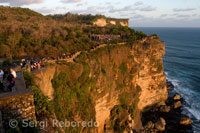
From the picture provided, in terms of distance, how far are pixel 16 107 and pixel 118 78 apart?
2387 cm

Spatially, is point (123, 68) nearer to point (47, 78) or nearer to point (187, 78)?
point (47, 78)

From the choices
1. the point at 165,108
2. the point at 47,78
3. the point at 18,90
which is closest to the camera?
the point at 18,90

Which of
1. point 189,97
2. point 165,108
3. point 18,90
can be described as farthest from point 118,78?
point 18,90

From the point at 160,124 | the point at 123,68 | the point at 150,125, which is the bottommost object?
the point at 150,125

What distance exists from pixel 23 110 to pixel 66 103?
38.8 feet

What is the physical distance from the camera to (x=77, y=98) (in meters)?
20.2

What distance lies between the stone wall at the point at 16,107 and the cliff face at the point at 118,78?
8.07 m

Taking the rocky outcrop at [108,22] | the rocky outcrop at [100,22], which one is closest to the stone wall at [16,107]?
the rocky outcrop at [108,22]

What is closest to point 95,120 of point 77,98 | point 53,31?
point 77,98

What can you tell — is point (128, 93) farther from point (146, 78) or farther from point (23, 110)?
point (23, 110)

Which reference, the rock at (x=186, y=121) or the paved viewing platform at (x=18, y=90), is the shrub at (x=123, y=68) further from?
the paved viewing platform at (x=18, y=90)

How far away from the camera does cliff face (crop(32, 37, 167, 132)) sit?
70.0 feet

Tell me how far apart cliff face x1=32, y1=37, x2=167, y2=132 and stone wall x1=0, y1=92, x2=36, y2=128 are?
8.07m

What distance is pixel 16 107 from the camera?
260 inches
